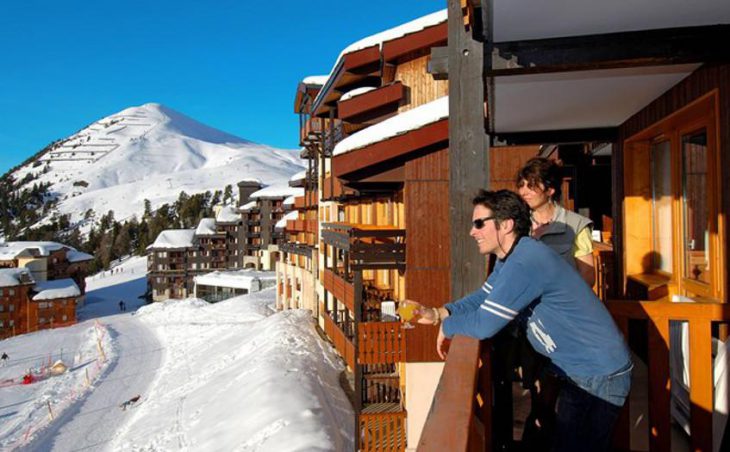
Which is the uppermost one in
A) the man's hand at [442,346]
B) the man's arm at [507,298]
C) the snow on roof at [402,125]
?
the snow on roof at [402,125]

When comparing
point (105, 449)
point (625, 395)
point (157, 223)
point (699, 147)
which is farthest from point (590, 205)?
point (157, 223)

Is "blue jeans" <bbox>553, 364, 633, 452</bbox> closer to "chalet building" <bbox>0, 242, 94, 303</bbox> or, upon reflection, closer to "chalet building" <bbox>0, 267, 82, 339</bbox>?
"chalet building" <bbox>0, 267, 82, 339</bbox>

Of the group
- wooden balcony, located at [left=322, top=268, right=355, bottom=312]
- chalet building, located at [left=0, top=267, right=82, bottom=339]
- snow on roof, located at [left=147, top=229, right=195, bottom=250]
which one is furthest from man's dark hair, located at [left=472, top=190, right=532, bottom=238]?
snow on roof, located at [left=147, top=229, right=195, bottom=250]

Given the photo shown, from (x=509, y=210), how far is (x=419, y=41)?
1277 centimetres

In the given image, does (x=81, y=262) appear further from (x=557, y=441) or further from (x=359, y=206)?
(x=557, y=441)

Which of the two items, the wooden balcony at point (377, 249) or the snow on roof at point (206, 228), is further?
the snow on roof at point (206, 228)

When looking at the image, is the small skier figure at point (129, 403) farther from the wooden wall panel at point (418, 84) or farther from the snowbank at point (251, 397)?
the wooden wall panel at point (418, 84)

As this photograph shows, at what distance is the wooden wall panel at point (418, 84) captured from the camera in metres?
14.8

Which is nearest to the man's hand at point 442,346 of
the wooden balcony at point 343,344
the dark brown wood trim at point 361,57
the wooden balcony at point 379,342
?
the wooden balcony at point 379,342

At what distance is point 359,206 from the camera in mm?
19094

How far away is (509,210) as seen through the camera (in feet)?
8.78

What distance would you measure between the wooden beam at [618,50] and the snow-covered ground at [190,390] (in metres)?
11.2

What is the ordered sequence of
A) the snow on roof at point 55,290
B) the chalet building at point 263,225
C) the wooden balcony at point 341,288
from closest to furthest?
the wooden balcony at point 341,288 → the snow on roof at point 55,290 → the chalet building at point 263,225

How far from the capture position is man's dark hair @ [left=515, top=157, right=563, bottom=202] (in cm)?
369
